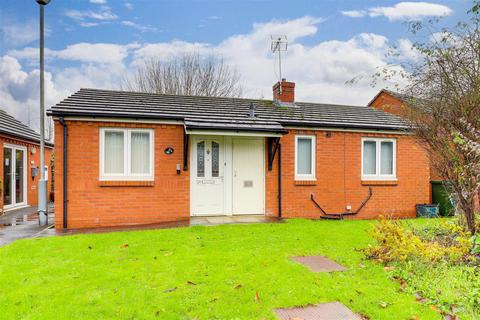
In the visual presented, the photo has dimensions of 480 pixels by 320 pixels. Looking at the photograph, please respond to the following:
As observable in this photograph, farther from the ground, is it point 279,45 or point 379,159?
point 279,45

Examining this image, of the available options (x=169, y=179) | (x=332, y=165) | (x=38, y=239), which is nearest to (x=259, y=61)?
(x=332, y=165)

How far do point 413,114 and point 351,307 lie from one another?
4.75m

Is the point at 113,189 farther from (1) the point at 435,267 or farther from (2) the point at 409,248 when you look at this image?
(1) the point at 435,267

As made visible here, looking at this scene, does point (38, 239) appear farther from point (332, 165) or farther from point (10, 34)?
point (10, 34)

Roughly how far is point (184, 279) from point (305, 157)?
24.3ft

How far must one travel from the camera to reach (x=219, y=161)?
413 inches

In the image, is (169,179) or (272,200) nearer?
(169,179)

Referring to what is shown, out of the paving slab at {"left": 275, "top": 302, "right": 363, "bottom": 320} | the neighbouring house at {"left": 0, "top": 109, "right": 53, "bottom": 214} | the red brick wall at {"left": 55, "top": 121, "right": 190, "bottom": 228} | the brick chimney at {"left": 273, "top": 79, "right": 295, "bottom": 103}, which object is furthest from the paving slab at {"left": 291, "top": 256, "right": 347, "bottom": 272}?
the neighbouring house at {"left": 0, "top": 109, "right": 53, "bottom": 214}

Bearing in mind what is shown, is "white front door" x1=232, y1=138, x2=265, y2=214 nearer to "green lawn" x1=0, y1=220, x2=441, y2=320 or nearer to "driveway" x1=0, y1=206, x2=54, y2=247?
"green lawn" x1=0, y1=220, x2=441, y2=320

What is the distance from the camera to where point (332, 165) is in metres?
11.3

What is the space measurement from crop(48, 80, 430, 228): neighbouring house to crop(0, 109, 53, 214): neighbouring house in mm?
3977

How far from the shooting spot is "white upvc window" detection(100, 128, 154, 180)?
947 cm

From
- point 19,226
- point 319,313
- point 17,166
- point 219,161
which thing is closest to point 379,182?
point 219,161

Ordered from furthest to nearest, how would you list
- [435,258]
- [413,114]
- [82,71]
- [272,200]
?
[82,71], [272,200], [413,114], [435,258]
